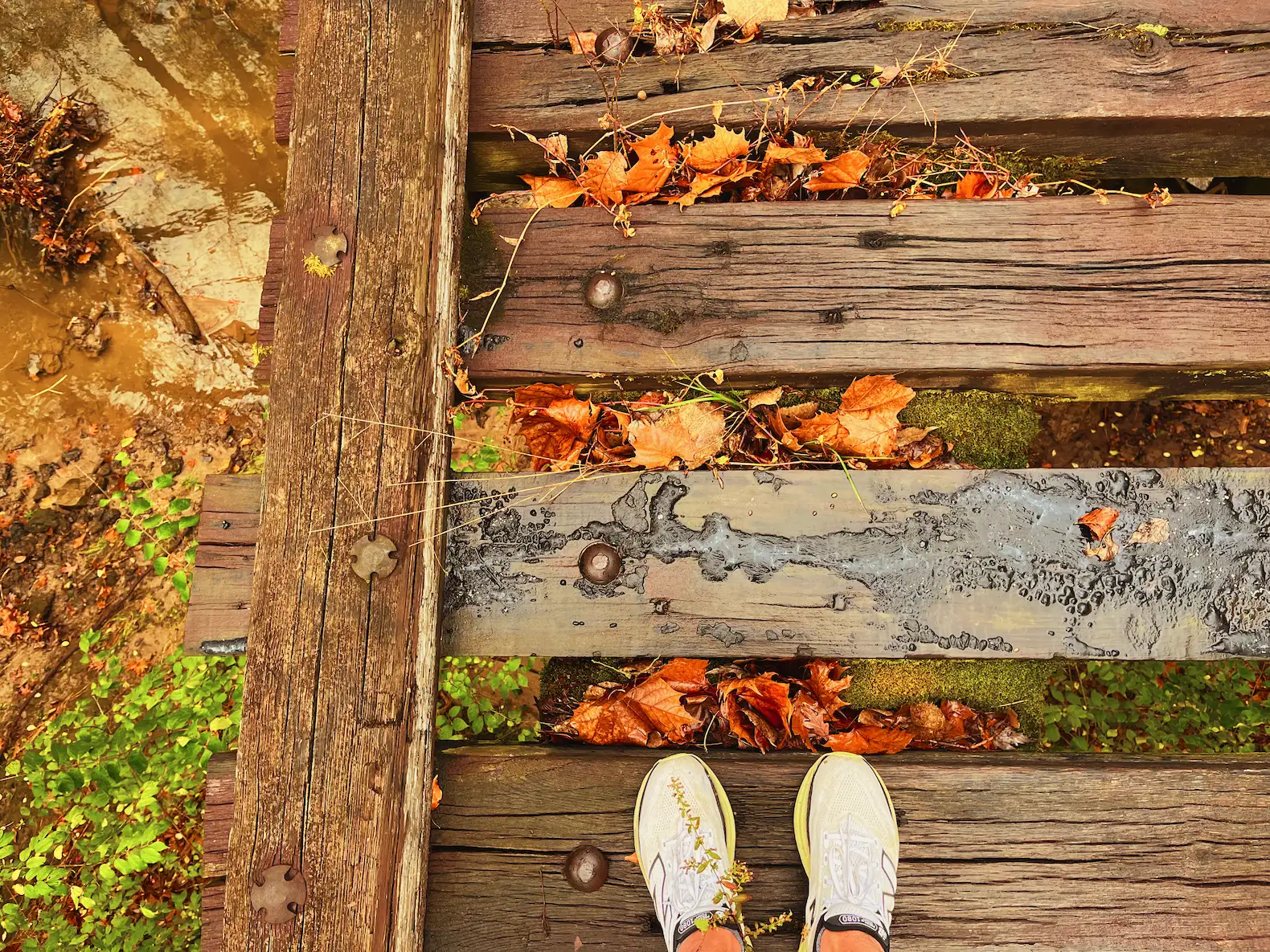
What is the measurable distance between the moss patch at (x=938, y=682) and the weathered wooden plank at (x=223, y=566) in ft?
5.77

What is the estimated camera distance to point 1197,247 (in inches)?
74.8

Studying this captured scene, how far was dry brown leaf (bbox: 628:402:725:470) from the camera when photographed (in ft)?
6.22

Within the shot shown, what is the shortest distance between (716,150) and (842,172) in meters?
0.38

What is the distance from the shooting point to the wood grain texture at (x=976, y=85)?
1.91 metres

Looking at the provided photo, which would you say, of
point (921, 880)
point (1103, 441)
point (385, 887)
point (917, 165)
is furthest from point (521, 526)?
point (1103, 441)

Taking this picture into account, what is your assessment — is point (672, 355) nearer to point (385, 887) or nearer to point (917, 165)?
point (917, 165)

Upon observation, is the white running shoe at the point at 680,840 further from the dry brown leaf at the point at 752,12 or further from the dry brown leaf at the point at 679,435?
the dry brown leaf at the point at 752,12

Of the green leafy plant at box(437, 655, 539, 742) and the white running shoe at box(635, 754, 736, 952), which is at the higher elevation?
the green leafy plant at box(437, 655, 539, 742)

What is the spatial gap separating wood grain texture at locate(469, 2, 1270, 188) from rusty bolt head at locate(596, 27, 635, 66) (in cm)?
4

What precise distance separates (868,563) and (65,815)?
328cm

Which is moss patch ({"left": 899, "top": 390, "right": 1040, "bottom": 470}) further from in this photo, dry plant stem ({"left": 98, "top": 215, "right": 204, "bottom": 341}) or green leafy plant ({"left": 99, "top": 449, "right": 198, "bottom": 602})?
dry plant stem ({"left": 98, "top": 215, "right": 204, "bottom": 341})

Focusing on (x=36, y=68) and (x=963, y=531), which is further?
(x=36, y=68)

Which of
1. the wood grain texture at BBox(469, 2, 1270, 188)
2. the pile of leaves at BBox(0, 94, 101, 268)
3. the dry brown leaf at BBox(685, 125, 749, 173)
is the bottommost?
the dry brown leaf at BBox(685, 125, 749, 173)

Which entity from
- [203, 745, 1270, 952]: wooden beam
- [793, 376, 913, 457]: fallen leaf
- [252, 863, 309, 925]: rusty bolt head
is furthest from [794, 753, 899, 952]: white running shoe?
[252, 863, 309, 925]: rusty bolt head
